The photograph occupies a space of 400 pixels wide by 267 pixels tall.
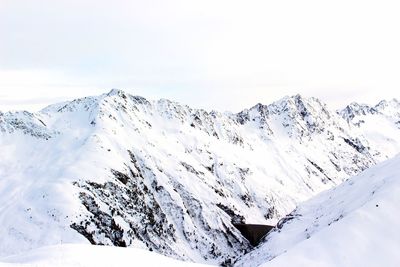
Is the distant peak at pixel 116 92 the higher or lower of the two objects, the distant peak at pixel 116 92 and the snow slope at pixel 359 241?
the higher

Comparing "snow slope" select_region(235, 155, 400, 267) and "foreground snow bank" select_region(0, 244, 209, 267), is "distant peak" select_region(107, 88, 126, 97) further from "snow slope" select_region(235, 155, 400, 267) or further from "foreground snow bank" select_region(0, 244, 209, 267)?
"foreground snow bank" select_region(0, 244, 209, 267)

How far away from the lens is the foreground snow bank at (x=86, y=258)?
24.9 meters

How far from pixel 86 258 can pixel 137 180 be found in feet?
188

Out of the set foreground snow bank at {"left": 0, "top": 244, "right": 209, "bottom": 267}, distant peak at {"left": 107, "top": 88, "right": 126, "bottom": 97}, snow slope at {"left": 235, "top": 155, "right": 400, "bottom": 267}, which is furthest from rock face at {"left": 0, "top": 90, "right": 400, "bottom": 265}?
snow slope at {"left": 235, "top": 155, "right": 400, "bottom": 267}

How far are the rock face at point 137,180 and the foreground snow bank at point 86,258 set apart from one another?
26.0 m

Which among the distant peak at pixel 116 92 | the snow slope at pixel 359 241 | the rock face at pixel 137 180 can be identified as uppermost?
Answer: the distant peak at pixel 116 92

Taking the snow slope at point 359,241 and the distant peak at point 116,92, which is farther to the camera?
the distant peak at point 116,92

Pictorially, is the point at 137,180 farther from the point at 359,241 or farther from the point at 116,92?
the point at 359,241

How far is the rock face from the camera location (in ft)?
198

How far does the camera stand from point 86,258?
25.8m

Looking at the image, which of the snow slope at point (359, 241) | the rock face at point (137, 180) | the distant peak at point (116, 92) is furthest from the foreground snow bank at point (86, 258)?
the distant peak at point (116, 92)

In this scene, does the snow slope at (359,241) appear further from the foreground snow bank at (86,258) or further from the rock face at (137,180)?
the rock face at (137,180)

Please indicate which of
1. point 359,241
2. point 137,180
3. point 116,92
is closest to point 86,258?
point 359,241

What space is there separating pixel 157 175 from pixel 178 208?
8.04m
